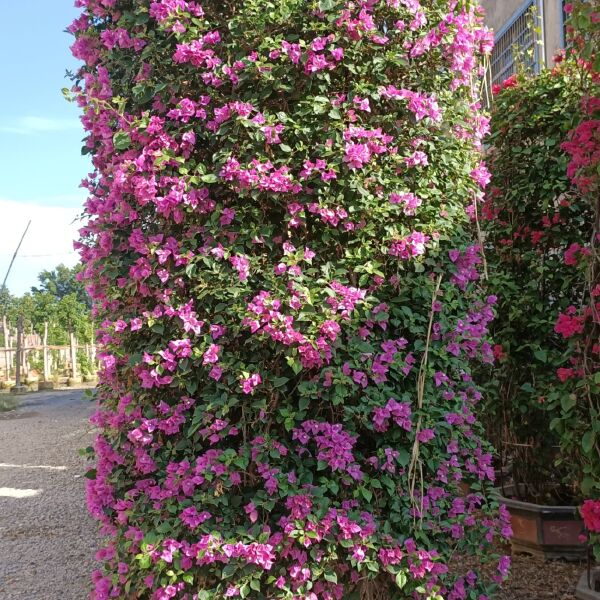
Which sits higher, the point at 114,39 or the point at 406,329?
the point at 114,39

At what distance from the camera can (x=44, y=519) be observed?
518 cm

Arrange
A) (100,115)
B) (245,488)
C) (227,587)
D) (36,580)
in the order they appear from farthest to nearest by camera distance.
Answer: (36,580)
(100,115)
(245,488)
(227,587)

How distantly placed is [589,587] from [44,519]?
3.96 meters

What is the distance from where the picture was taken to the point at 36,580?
3.91 m

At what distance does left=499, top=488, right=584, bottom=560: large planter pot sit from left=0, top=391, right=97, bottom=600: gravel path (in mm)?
2397

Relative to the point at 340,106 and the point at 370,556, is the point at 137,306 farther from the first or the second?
the point at 370,556

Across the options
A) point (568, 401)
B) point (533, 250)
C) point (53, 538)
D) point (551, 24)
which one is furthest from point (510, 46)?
point (53, 538)

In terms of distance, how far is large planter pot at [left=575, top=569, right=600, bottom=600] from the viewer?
282 centimetres

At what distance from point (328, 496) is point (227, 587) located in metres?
0.48

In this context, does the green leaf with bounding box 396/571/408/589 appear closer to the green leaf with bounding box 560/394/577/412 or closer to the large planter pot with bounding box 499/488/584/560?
the green leaf with bounding box 560/394/577/412

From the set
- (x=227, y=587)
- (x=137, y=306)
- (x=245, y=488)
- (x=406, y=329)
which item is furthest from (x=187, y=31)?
(x=227, y=587)

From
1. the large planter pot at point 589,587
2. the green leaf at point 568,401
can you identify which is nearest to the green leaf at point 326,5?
the green leaf at point 568,401

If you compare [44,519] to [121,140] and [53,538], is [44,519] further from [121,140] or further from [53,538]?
[121,140]

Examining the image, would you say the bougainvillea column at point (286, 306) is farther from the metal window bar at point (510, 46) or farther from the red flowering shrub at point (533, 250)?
the metal window bar at point (510, 46)
